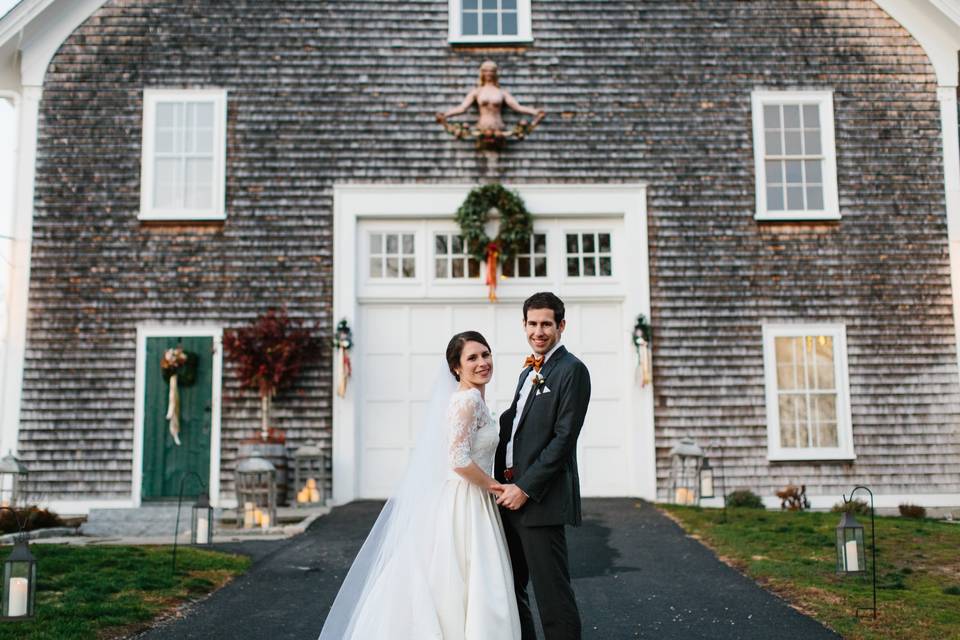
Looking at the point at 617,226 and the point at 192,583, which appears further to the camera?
the point at 617,226

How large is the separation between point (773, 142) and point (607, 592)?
286 inches

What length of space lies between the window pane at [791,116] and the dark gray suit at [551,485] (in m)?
8.58

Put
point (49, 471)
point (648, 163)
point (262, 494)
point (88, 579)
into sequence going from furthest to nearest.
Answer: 1. point (648, 163)
2. point (49, 471)
3. point (262, 494)
4. point (88, 579)

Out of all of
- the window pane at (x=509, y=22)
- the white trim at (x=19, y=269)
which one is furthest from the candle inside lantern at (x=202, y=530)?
the window pane at (x=509, y=22)


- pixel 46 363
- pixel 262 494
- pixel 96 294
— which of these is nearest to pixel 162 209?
pixel 96 294

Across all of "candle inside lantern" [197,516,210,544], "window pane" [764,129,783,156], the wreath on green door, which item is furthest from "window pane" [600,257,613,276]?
"candle inside lantern" [197,516,210,544]

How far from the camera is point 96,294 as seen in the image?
452 inches

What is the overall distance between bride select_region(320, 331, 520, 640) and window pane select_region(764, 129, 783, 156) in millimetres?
8339

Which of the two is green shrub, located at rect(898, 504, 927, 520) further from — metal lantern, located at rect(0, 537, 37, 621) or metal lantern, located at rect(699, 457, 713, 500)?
metal lantern, located at rect(0, 537, 37, 621)

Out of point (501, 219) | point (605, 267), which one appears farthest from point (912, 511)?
point (501, 219)

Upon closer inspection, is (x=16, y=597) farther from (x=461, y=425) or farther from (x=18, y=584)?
(x=461, y=425)

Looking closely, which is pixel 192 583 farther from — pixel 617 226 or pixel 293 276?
pixel 617 226

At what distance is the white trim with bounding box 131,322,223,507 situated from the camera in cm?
1123

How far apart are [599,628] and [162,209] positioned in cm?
812
